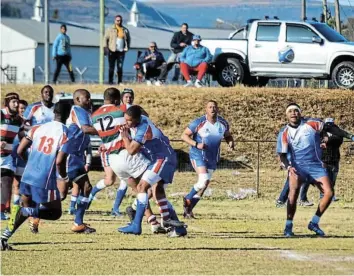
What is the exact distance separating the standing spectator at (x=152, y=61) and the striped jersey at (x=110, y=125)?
15.1 metres

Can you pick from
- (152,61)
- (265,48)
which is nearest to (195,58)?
(152,61)

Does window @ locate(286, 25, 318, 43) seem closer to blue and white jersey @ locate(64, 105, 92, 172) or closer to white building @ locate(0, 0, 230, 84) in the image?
blue and white jersey @ locate(64, 105, 92, 172)

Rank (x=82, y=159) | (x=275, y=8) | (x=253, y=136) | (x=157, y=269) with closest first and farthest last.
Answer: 1. (x=157, y=269)
2. (x=82, y=159)
3. (x=253, y=136)
4. (x=275, y=8)

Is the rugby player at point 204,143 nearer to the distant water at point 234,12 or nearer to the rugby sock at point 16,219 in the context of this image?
the rugby sock at point 16,219

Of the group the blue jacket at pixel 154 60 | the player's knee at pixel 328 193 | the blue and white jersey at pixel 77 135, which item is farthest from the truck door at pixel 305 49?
the player's knee at pixel 328 193

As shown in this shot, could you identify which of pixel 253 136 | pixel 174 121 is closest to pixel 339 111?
pixel 253 136

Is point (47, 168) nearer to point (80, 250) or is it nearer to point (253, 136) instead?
point (80, 250)

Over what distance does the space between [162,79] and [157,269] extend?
19770 millimetres

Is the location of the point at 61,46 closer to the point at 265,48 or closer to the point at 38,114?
the point at 265,48

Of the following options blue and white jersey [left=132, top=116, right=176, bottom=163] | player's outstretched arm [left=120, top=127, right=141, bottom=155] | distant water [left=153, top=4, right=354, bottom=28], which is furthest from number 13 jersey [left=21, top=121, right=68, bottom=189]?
distant water [left=153, top=4, right=354, bottom=28]

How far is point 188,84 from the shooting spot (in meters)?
30.0

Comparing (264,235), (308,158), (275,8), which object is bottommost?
(264,235)

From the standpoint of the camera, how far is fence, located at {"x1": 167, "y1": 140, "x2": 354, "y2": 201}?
24391 mm

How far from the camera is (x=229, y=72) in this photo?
3002 cm
